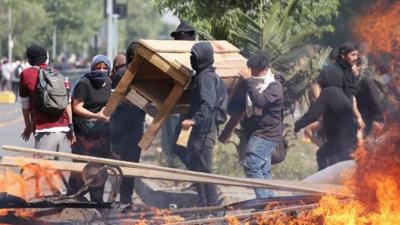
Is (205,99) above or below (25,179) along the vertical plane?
above

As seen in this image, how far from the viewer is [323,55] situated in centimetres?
1131

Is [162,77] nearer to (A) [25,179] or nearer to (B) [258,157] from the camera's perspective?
(B) [258,157]

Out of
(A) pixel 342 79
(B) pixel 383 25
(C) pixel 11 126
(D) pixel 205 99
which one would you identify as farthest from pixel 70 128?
(C) pixel 11 126

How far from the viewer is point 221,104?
8.64 m

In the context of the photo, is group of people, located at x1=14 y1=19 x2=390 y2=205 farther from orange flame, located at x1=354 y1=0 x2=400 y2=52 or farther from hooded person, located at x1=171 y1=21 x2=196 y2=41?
orange flame, located at x1=354 y1=0 x2=400 y2=52

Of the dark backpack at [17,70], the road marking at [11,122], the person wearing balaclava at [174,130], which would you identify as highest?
the person wearing balaclava at [174,130]

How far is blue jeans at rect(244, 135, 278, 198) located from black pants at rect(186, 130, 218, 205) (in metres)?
0.38

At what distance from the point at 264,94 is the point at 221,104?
45 centimetres

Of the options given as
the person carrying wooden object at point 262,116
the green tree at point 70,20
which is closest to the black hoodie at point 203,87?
the person carrying wooden object at point 262,116

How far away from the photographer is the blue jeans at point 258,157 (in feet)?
28.0

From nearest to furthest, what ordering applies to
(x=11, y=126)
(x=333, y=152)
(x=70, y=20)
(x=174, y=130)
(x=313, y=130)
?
(x=333, y=152) < (x=313, y=130) < (x=174, y=130) < (x=11, y=126) < (x=70, y=20)

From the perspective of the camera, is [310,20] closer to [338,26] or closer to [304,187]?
[338,26]

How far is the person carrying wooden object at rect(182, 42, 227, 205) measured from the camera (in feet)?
26.9

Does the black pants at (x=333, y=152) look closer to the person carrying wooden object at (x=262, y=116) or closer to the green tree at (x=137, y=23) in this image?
Answer: the person carrying wooden object at (x=262, y=116)
